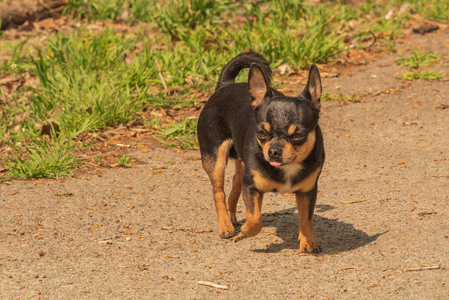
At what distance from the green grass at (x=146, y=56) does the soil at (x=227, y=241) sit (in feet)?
2.02

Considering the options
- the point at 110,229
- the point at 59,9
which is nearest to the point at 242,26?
the point at 59,9

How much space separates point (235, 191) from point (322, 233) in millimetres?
818

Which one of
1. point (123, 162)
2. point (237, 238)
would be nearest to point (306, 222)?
point (237, 238)

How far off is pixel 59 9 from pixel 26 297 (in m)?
7.62

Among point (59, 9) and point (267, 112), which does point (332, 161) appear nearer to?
point (267, 112)

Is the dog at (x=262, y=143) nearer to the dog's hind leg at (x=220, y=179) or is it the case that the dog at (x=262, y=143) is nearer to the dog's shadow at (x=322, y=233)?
the dog's hind leg at (x=220, y=179)

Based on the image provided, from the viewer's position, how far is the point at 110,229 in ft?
17.1

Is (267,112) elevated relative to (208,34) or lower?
elevated

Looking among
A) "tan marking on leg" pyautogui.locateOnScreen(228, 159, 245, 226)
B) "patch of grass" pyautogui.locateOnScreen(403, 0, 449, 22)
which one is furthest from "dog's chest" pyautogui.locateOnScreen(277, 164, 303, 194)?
"patch of grass" pyautogui.locateOnScreen(403, 0, 449, 22)

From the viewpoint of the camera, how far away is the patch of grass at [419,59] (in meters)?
9.39

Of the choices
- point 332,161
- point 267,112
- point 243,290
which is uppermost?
point 267,112

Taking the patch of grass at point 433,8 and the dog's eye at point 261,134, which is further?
the patch of grass at point 433,8

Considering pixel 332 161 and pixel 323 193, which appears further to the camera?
pixel 332 161

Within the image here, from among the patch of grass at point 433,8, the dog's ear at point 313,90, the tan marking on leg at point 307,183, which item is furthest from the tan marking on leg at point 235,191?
the patch of grass at point 433,8
